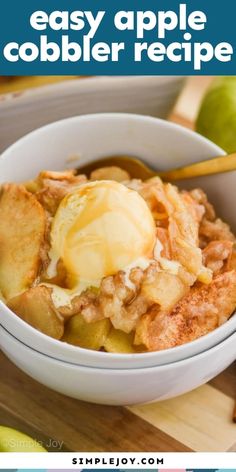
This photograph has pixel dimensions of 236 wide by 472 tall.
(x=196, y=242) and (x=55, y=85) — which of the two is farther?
(x=55, y=85)

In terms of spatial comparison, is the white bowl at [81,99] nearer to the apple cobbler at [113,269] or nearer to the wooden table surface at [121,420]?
the apple cobbler at [113,269]

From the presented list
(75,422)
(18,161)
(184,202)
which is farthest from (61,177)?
(75,422)

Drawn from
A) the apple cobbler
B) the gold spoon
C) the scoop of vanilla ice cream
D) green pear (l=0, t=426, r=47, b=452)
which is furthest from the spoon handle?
green pear (l=0, t=426, r=47, b=452)

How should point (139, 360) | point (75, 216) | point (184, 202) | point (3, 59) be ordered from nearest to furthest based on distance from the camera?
point (139, 360) < point (75, 216) < point (184, 202) < point (3, 59)

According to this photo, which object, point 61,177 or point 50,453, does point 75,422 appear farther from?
point 61,177

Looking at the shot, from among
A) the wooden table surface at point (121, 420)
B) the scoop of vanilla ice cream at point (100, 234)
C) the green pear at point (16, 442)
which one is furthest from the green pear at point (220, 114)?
the green pear at point (16, 442)

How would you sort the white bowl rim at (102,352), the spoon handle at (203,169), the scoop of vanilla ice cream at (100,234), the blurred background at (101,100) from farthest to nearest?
the blurred background at (101,100) → the spoon handle at (203,169) → the scoop of vanilla ice cream at (100,234) → the white bowl rim at (102,352)

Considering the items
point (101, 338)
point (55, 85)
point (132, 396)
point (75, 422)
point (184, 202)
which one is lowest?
point (75, 422)
